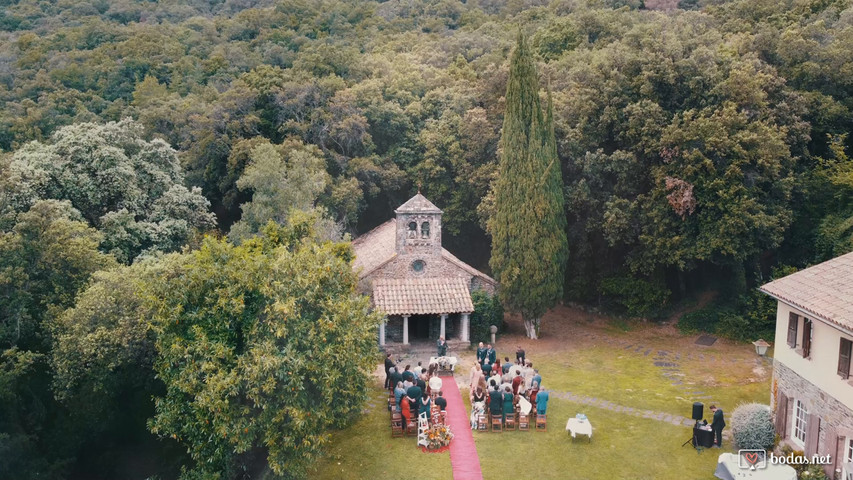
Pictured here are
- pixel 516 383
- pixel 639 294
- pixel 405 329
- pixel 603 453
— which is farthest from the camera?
pixel 639 294

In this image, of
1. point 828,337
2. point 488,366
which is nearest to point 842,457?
point 828,337

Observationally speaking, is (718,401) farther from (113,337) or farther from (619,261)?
(113,337)

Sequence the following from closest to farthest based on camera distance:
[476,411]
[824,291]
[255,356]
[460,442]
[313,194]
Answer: [255,356] < [824,291] < [460,442] < [476,411] < [313,194]

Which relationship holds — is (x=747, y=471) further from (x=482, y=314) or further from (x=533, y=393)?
(x=482, y=314)

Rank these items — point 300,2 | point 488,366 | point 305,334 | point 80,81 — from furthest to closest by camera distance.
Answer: point 300,2 → point 80,81 → point 488,366 → point 305,334

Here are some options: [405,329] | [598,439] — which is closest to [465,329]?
[405,329]

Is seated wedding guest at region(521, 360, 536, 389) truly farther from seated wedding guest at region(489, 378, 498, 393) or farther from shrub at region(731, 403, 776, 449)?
shrub at region(731, 403, 776, 449)

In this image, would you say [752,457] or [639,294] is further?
[639,294]
